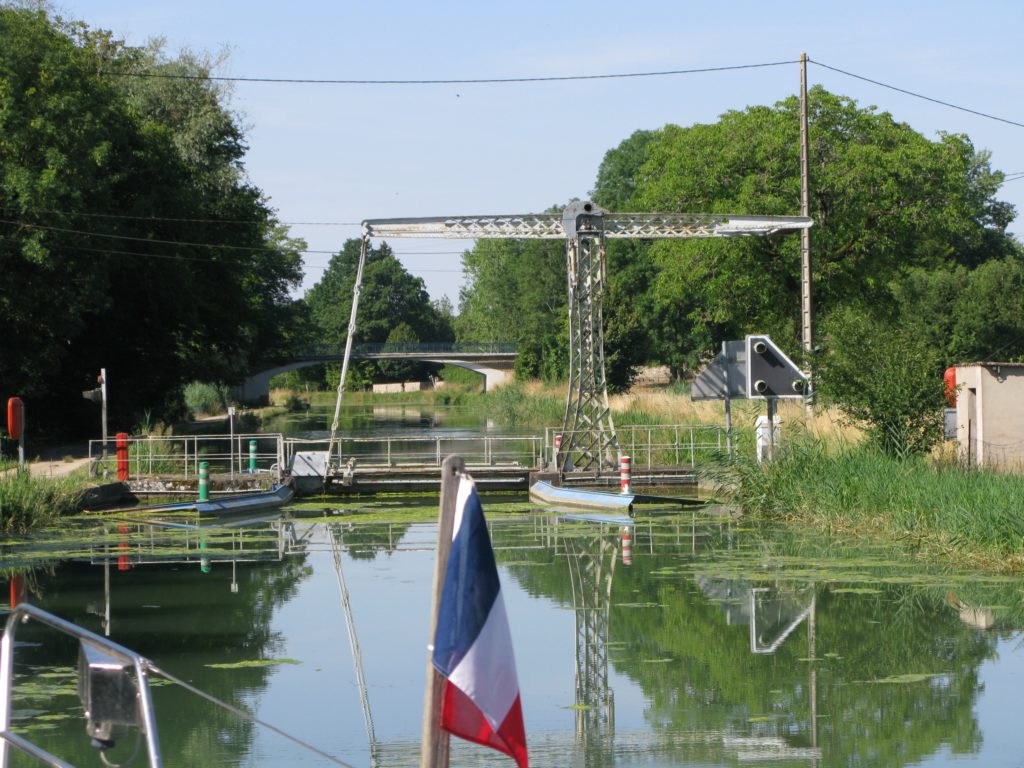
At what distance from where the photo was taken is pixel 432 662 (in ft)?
14.7

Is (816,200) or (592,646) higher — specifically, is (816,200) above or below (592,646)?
above

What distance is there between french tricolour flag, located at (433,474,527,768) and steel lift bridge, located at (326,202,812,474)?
71.5 ft

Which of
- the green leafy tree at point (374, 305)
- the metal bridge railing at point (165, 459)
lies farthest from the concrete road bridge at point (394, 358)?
the metal bridge railing at point (165, 459)

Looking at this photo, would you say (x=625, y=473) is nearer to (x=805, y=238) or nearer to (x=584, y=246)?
(x=584, y=246)

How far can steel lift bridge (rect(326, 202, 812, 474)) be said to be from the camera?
88.1ft

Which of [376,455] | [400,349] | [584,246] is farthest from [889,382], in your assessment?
[400,349]

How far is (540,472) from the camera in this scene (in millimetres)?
28172

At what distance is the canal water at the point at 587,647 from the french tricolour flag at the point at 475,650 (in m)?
3.14

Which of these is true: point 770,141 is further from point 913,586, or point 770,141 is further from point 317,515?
point 913,586

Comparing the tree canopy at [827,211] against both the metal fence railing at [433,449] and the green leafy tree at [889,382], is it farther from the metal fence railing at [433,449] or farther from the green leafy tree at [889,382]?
the green leafy tree at [889,382]

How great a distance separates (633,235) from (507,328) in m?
73.1

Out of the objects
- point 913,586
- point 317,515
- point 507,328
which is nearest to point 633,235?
point 317,515

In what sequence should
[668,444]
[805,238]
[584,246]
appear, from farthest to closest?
[805,238]
[668,444]
[584,246]

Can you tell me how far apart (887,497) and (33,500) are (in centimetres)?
1359
